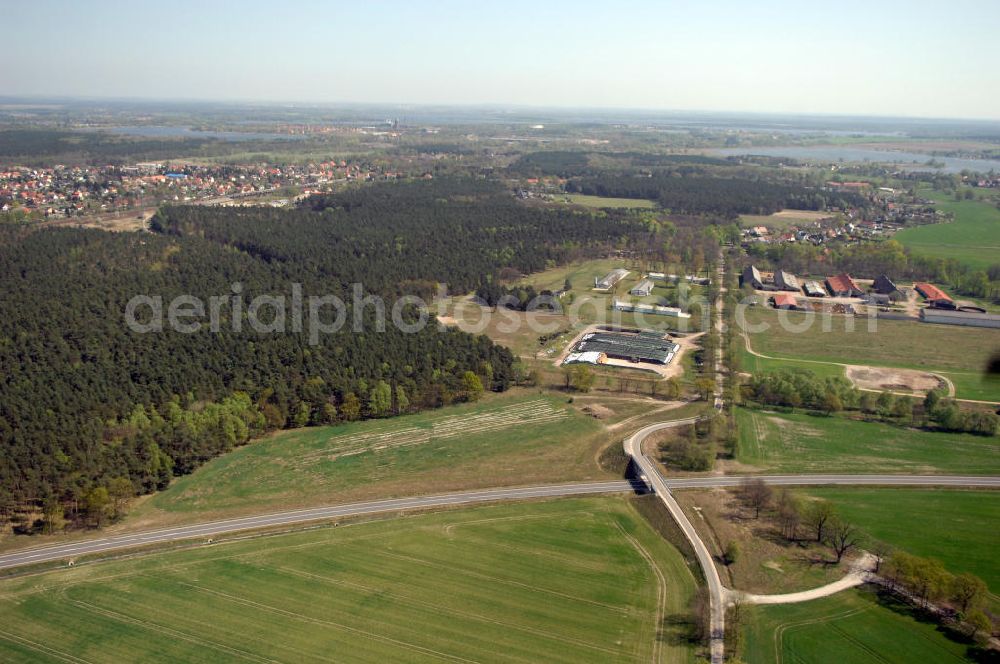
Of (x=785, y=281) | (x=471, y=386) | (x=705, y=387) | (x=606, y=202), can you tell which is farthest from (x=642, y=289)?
(x=606, y=202)

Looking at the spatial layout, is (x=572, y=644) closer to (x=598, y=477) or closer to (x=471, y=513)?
(x=471, y=513)

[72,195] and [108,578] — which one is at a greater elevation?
Result: [72,195]

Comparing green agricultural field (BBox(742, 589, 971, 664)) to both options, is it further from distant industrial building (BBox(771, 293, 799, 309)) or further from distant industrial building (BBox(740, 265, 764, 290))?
distant industrial building (BBox(740, 265, 764, 290))

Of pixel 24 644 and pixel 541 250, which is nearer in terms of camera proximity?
pixel 24 644

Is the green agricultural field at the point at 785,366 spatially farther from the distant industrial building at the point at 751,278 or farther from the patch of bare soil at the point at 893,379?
the distant industrial building at the point at 751,278

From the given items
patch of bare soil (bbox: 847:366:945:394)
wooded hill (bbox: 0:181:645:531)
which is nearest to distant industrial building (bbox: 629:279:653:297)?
wooded hill (bbox: 0:181:645:531)

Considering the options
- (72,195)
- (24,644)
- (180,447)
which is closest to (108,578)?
(24,644)
